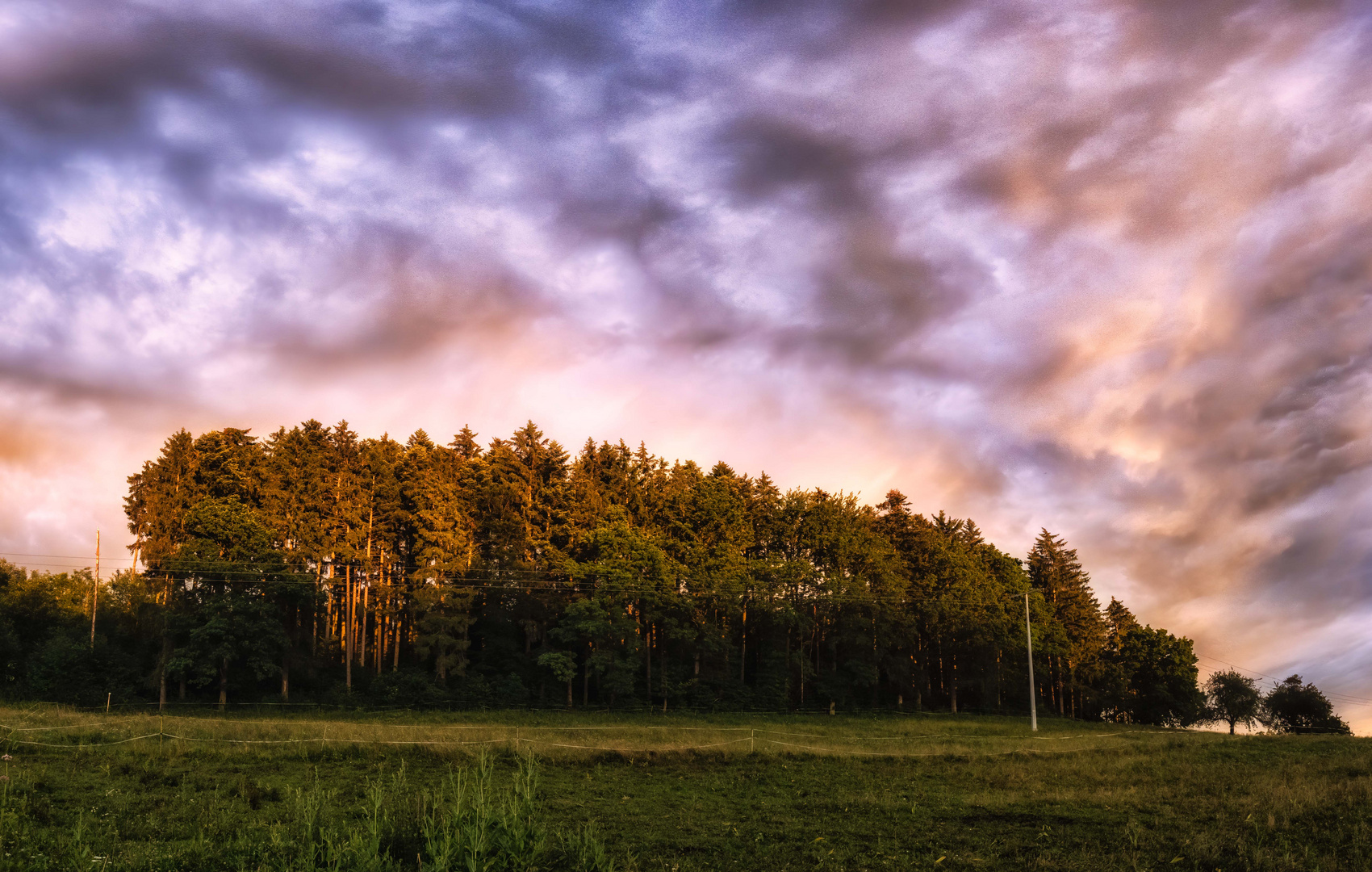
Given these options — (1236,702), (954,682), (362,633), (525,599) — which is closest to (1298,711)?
(1236,702)

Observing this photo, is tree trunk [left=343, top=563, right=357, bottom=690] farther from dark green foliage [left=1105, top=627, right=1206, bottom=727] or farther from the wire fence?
dark green foliage [left=1105, top=627, right=1206, bottom=727]

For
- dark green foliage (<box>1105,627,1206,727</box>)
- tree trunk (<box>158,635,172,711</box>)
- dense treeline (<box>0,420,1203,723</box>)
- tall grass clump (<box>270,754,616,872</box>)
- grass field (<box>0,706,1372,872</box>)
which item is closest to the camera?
tall grass clump (<box>270,754,616,872</box>)

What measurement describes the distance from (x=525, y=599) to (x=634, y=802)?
43.6 m

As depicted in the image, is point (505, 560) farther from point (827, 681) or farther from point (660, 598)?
point (827, 681)

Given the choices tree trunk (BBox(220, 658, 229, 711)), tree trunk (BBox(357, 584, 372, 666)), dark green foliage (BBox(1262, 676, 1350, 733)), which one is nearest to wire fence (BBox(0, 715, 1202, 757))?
tree trunk (BBox(220, 658, 229, 711))

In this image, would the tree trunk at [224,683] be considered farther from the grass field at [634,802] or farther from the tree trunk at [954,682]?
the tree trunk at [954,682]

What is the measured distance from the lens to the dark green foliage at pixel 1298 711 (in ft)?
265

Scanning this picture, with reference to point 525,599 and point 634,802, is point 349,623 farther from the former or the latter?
point 634,802

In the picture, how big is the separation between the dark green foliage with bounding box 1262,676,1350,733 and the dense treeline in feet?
36.0

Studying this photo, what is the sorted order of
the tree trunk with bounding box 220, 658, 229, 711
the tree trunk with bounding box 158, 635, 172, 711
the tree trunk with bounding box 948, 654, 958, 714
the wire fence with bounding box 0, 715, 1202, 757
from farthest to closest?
1. the tree trunk with bounding box 948, 654, 958, 714
2. the tree trunk with bounding box 158, 635, 172, 711
3. the tree trunk with bounding box 220, 658, 229, 711
4. the wire fence with bounding box 0, 715, 1202, 757

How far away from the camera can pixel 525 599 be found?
6316 centimetres

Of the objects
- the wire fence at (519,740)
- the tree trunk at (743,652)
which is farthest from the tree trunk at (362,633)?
the tree trunk at (743,652)

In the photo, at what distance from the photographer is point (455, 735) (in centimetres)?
3372

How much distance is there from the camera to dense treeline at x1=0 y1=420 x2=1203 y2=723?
56.1 m
